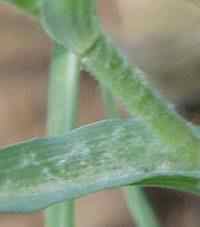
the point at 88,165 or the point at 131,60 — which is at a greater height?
the point at 131,60

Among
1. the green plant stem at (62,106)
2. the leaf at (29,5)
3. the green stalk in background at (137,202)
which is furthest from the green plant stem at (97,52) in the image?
the green stalk in background at (137,202)

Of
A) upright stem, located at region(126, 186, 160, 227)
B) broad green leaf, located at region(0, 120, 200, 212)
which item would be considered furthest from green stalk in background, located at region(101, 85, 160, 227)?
broad green leaf, located at region(0, 120, 200, 212)

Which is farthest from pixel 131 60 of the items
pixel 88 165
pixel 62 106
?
pixel 88 165

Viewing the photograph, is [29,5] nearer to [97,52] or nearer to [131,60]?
[97,52]

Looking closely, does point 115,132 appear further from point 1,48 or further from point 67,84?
point 1,48

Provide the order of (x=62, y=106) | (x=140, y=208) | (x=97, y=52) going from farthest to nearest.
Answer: (x=140, y=208)
(x=62, y=106)
(x=97, y=52)

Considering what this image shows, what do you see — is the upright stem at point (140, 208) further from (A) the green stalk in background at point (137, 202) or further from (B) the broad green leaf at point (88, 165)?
(B) the broad green leaf at point (88, 165)

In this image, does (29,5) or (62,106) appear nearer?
(29,5)
